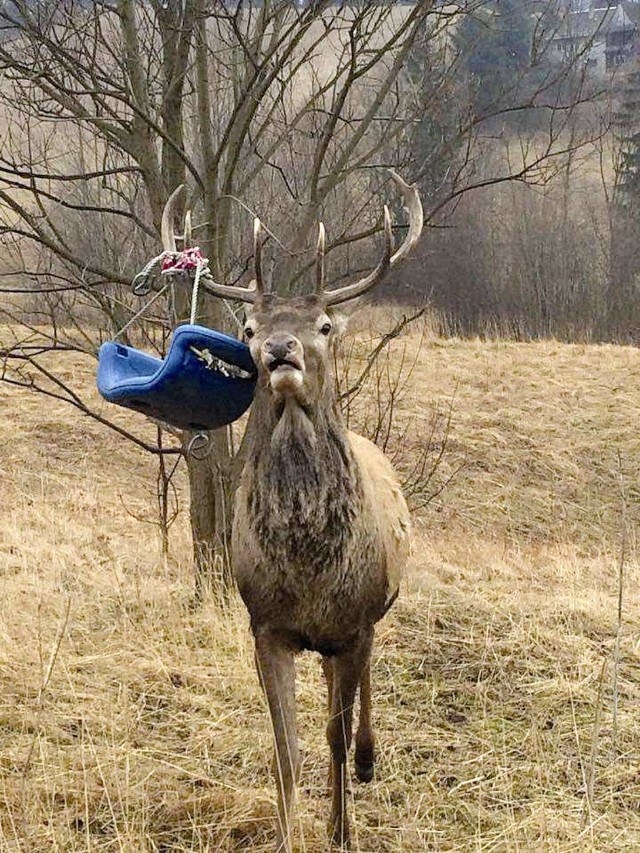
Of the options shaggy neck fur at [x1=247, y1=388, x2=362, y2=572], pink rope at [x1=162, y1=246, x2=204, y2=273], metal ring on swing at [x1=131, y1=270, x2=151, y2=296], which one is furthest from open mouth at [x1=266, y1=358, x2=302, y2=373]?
metal ring on swing at [x1=131, y1=270, x2=151, y2=296]

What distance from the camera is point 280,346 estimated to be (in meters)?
2.81

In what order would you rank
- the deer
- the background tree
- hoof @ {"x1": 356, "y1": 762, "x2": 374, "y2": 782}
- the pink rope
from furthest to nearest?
the background tree
hoof @ {"x1": 356, "y1": 762, "x2": 374, "y2": 782}
the pink rope
the deer

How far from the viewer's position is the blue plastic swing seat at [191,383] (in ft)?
10.2

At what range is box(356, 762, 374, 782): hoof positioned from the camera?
3.93 meters

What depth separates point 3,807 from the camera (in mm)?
3389

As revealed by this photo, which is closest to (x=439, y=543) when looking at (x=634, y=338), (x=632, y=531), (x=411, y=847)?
(x=632, y=531)

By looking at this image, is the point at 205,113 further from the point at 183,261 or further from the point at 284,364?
the point at 284,364

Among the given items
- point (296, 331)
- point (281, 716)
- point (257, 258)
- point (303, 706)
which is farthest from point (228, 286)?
point (303, 706)

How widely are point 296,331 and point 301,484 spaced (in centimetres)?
50

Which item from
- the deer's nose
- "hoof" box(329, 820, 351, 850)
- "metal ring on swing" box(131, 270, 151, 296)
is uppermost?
"metal ring on swing" box(131, 270, 151, 296)

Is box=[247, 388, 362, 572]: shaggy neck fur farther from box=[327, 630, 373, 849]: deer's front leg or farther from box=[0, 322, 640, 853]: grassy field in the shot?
box=[0, 322, 640, 853]: grassy field

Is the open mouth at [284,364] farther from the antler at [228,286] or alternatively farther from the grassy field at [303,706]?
the grassy field at [303,706]

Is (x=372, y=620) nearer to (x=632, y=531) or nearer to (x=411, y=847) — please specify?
(x=411, y=847)

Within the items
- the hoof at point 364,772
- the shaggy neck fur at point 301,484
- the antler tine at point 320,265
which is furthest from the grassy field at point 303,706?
the antler tine at point 320,265
